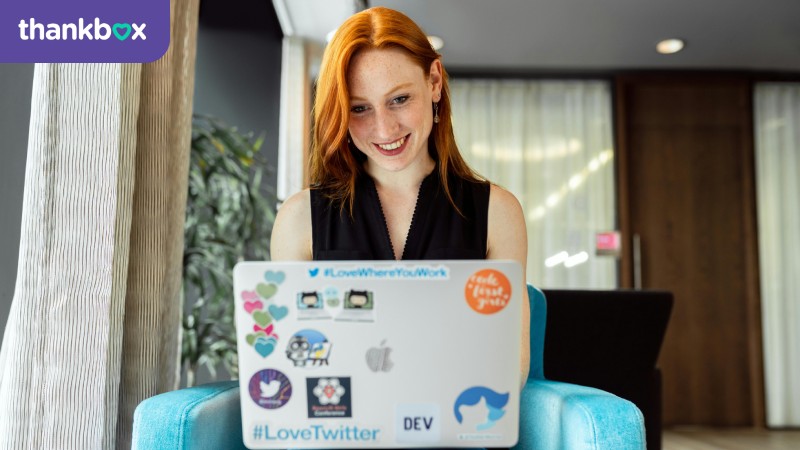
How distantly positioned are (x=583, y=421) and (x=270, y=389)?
519mm

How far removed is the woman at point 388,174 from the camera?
1.42m

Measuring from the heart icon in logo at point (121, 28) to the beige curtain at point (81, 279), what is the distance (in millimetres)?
96

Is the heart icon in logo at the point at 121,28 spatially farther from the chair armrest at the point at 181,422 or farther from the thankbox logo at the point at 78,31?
the chair armrest at the point at 181,422

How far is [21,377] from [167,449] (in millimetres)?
379

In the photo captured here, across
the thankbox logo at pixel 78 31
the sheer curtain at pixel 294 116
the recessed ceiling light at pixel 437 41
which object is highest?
the recessed ceiling light at pixel 437 41

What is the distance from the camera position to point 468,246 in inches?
59.6

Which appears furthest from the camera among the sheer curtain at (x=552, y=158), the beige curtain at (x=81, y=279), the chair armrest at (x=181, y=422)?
the sheer curtain at (x=552, y=158)

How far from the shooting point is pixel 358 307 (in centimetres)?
94

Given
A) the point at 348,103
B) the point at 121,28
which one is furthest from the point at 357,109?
the point at 121,28

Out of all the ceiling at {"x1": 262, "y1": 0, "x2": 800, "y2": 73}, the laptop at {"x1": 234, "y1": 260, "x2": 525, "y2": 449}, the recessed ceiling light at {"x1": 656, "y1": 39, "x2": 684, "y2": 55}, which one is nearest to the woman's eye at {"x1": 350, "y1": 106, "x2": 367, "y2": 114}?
the laptop at {"x1": 234, "y1": 260, "x2": 525, "y2": 449}

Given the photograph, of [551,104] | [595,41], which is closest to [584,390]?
[595,41]

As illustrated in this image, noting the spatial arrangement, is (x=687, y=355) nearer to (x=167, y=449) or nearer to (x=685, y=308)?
(x=685, y=308)

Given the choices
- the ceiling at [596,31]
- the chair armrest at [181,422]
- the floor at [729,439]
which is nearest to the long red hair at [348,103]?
the chair armrest at [181,422]

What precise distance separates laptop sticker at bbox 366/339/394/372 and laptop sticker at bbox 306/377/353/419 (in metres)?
0.04
